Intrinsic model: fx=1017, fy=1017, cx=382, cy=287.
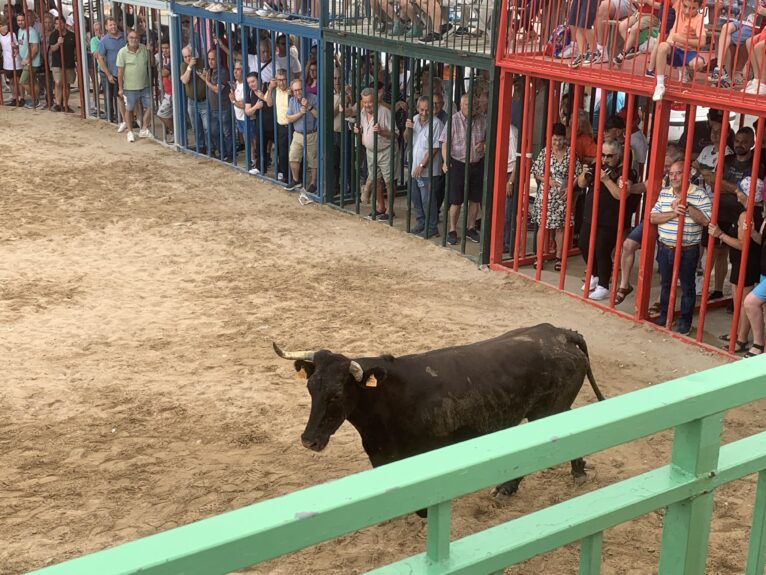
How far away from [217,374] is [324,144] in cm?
645

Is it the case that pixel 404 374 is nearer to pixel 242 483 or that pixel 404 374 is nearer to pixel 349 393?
pixel 349 393

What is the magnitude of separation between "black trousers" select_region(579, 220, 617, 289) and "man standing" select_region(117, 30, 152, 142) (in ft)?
33.6

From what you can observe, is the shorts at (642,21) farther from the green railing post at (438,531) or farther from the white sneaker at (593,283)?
the green railing post at (438,531)

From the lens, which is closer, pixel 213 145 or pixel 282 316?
pixel 282 316

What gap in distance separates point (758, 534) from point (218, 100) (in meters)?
15.1

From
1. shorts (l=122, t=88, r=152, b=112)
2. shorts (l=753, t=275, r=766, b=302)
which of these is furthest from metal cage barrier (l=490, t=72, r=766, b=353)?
shorts (l=122, t=88, r=152, b=112)

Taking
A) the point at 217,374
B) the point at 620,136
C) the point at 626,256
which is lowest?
the point at 217,374

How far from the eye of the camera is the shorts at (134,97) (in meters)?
18.3

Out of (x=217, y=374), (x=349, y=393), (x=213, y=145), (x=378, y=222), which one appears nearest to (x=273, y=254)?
(x=378, y=222)

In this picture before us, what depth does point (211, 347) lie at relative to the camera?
9.42 meters

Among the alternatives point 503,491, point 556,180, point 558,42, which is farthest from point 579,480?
point 558,42

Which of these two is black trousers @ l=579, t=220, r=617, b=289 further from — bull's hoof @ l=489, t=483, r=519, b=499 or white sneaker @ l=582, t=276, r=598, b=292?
bull's hoof @ l=489, t=483, r=519, b=499

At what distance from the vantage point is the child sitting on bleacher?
9164 mm

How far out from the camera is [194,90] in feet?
55.8
